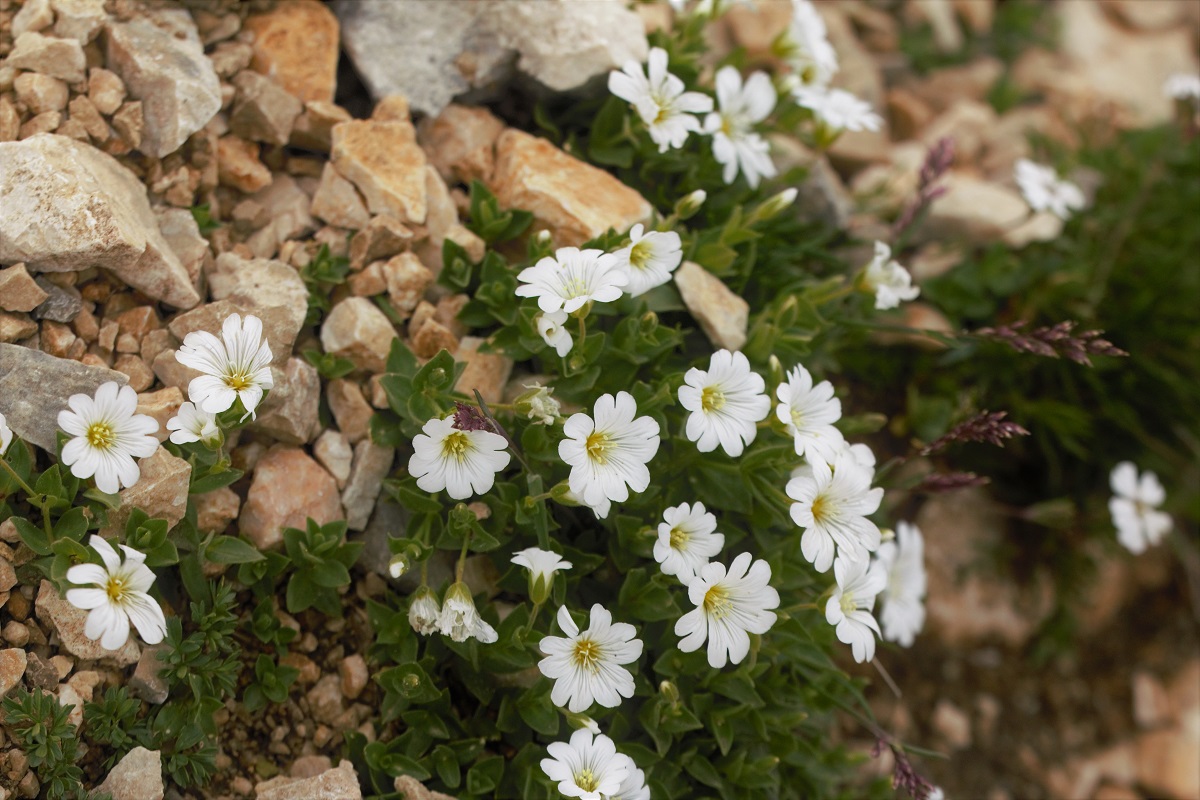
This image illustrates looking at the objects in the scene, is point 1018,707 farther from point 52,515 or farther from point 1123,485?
point 52,515

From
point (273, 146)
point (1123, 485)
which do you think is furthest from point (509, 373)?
point (1123, 485)

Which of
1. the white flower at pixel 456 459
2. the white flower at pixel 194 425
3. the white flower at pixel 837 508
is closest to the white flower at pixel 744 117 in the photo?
the white flower at pixel 837 508

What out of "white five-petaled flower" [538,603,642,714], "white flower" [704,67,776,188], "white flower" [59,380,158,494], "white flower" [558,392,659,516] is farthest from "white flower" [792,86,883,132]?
"white flower" [59,380,158,494]

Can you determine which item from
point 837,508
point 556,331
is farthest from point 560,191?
point 837,508

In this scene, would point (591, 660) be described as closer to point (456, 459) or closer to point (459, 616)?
point (459, 616)

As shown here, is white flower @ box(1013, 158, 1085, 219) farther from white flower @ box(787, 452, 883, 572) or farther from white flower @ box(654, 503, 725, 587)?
white flower @ box(654, 503, 725, 587)

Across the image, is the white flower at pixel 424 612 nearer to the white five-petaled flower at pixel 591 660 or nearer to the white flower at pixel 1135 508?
the white five-petaled flower at pixel 591 660
